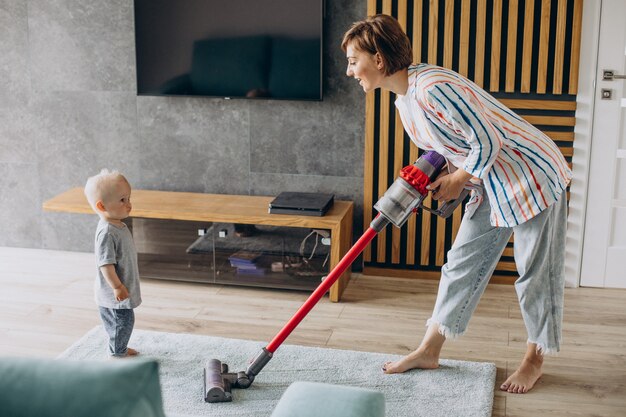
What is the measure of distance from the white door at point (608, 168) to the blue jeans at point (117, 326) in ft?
6.95

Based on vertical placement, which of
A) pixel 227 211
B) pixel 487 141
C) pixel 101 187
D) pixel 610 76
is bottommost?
pixel 227 211

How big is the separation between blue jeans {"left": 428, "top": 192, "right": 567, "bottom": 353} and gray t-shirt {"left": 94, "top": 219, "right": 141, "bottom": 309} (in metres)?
1.05

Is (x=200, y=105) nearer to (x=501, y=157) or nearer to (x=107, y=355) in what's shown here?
(x=107, y=355)

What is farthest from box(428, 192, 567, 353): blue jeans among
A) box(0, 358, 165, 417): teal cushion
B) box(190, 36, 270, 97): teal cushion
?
box(0, 358, 165, 417): teal cushion

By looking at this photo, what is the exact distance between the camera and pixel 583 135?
370 centimetres

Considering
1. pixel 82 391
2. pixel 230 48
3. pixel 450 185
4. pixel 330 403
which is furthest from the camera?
pixel 230 48

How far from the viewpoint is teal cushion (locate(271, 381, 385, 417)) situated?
142 cm

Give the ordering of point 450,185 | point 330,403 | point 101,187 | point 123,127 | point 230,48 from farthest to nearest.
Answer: point 123,127
point 230,48
point 101,187
point 450,185
point 330,403

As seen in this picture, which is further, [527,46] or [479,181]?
[527,46]

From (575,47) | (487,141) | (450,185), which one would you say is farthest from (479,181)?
(575,47)

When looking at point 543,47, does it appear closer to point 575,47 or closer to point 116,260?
point 575,47

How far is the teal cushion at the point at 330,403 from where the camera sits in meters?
1.42

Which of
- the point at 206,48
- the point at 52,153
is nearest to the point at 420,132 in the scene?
the point at 206,48

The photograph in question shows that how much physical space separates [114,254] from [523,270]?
1.36 metres
